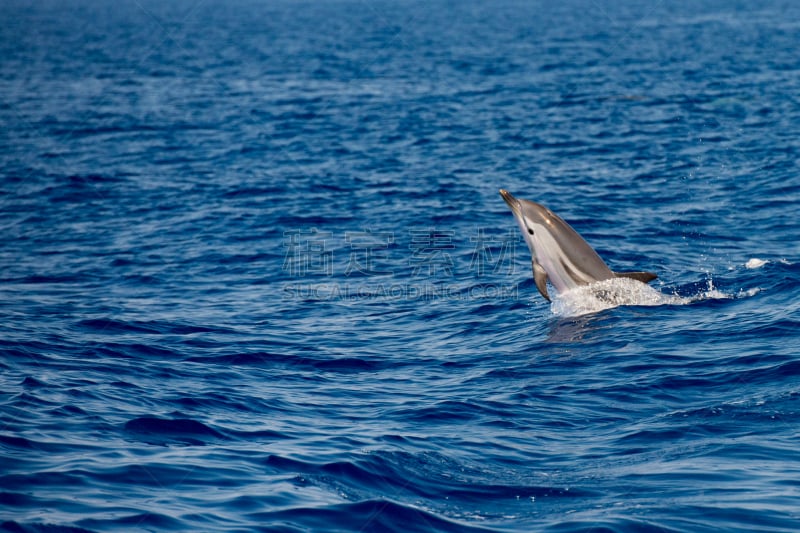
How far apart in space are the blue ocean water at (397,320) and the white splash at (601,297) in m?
0.08

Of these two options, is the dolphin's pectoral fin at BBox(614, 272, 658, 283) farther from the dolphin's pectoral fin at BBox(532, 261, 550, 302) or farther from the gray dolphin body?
the dolphin's pectoral fin at BBox(532, 261, 550, 302)

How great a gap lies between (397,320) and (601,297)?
376 cm

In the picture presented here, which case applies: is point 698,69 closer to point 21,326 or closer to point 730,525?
point 21,326

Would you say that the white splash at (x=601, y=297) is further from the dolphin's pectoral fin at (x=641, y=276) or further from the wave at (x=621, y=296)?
the dolphin's pectoral fin at (x=641, y=276)

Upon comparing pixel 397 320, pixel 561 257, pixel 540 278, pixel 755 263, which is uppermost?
pixel 561 257

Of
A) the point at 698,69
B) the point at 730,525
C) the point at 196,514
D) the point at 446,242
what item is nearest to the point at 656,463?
the point at 730,525

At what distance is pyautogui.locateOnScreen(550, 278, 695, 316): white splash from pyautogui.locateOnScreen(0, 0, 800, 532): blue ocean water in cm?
8

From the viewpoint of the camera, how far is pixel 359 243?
24.9 meters

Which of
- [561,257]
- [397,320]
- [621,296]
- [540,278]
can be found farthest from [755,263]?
[397,320]

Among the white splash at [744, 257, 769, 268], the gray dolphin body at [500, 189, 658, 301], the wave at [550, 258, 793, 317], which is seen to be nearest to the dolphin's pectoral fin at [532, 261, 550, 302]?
the gray dolphin body at [500, 189, 658, 301]

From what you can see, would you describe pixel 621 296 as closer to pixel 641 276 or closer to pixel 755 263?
pixel 641 276

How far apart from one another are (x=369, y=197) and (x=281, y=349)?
13.2 m

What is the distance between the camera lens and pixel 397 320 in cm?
1884

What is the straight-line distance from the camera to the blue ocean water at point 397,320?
1086 centimetres
